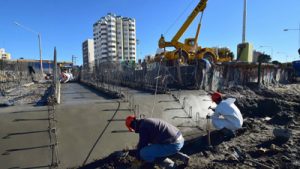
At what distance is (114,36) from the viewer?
86.2 m

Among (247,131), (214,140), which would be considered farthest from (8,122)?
(247,131)

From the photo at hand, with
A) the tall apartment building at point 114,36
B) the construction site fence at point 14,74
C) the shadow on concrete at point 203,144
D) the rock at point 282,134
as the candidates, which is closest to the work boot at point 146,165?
the shadow on concrete at point 203,144

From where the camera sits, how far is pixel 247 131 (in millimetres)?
6949

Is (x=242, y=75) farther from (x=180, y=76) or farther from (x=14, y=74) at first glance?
(x=14, y=74)

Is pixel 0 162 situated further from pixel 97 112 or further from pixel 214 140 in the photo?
pixel 214 140

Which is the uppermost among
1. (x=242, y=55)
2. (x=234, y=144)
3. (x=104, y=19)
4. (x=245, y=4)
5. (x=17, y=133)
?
(x=104, y=19)

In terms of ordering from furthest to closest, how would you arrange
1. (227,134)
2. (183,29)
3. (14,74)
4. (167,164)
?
(183,29), (14,74), (227,134), (167,164)

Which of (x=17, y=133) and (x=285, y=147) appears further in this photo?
(x=285, y=147)

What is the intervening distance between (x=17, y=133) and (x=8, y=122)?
41cm

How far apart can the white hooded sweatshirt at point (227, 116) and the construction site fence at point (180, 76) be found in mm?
3107

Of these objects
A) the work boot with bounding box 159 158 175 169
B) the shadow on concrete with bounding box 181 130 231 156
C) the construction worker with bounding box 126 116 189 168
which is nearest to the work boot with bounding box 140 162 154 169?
the construction worker with bounding box 126 116 189 168

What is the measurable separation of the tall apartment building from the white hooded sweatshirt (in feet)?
254

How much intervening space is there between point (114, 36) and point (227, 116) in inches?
3314

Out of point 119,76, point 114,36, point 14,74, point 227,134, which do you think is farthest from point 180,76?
point 114,36
